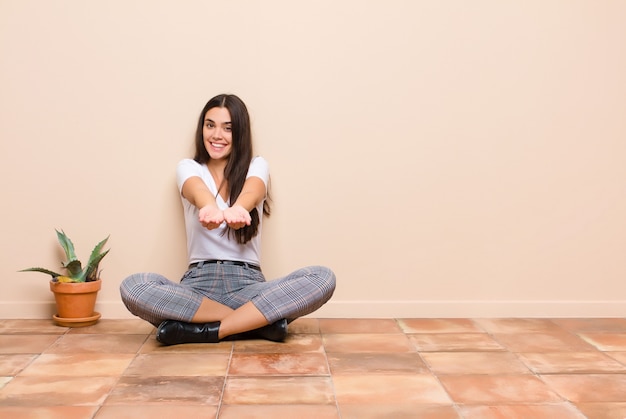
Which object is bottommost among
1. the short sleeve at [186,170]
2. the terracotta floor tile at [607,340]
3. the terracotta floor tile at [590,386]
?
the terracotta floor tile at [607,340]

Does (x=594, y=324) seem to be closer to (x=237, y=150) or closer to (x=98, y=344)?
(x=237, y=150)

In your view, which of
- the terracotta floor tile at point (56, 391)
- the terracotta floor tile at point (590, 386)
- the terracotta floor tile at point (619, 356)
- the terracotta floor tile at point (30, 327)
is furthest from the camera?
the terracotta floor tile at point (30, 327)

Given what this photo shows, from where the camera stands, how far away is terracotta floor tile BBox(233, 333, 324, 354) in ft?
8.30

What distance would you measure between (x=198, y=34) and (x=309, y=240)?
0.99 metres

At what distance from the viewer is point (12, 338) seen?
2.68m

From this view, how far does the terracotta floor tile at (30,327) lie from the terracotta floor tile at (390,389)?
4.11 ft

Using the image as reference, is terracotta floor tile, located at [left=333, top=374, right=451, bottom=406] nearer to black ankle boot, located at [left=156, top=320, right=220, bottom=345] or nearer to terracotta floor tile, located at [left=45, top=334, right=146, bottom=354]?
black ankle boot, located at [left=156, top=320, right=220, bottom=345]

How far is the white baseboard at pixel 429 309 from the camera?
304 centimetres

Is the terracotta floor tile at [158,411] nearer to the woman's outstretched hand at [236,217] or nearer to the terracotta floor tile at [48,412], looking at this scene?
the terracotta floor tile at [48,412]

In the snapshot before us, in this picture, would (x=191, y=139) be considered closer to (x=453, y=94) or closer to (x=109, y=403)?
(x=453, y=94)

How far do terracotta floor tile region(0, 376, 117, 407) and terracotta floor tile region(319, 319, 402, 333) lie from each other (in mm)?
1009

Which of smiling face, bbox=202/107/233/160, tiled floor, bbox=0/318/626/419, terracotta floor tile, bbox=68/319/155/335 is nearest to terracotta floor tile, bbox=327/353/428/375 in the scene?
tiled floor, bbox=0/318/626/419

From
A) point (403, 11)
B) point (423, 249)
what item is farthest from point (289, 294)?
point (403, 11)

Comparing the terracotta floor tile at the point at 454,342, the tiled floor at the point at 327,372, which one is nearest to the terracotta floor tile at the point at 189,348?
the tiled floor at the point at 327,372
